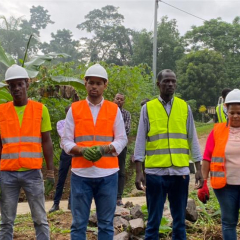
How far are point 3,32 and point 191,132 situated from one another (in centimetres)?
4333

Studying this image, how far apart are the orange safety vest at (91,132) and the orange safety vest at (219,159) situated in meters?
0.97

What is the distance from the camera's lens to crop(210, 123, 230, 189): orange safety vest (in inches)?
150

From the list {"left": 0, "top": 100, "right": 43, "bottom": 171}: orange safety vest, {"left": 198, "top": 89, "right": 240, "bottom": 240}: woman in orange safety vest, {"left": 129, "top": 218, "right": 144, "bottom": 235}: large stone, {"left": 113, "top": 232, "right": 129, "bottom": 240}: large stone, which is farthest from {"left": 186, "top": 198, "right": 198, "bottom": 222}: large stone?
{"left": 0, "top": 100, "right": 43, "bottom": 171}: orange safety vest

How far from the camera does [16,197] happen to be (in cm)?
387

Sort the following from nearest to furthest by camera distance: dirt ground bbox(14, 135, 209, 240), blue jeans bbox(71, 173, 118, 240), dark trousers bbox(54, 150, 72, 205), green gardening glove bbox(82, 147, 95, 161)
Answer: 1. green gardening glove bbox(82, 147, 95, 161)
2. blue jeans bbox(71, 173, 118, 240)
3. dirt ground bbox(14, 135, 209, 240)
4. dark trousers bbox(54, 150, 72, 205)

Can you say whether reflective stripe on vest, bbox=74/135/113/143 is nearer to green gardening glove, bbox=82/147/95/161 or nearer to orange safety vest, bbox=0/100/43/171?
green gardening glove, bbox=82/147/95/161

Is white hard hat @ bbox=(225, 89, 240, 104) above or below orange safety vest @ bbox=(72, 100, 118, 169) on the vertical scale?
above

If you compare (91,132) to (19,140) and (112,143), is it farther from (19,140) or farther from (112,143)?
(19,140)

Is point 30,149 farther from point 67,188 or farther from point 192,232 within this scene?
point 67,188

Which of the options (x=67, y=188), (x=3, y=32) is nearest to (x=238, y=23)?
(x=3, y=32)

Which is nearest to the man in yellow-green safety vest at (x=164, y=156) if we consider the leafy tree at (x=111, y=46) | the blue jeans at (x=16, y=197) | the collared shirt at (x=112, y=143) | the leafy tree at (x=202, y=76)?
the collared shirt at (x=112, y=143)

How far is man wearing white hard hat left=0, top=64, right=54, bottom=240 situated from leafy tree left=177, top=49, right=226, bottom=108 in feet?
89.3

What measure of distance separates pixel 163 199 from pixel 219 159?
687 millimetres

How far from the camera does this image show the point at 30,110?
3.93 meters
